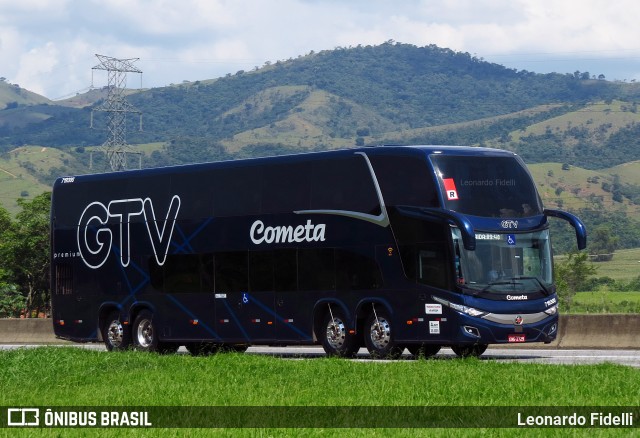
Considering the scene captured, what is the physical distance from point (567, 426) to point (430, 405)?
2392 millimetres

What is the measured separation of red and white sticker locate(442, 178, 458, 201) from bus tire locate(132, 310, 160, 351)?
878 centimetres

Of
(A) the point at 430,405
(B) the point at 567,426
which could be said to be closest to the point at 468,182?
(A) the point at 430,405

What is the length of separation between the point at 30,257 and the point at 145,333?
142 ft

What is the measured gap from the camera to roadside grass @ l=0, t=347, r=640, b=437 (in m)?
14.7

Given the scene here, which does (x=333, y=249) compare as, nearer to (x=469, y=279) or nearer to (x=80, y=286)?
(x=469, y=279)

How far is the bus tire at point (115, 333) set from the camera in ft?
101

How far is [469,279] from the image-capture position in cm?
2447

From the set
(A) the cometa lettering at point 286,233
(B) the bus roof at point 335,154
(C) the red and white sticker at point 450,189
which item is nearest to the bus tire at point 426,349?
(A) the cometa lettering at point 286,233

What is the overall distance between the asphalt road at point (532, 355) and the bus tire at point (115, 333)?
3.45 metres

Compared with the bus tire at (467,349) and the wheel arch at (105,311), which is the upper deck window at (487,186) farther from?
the wheel arch at (105,311)

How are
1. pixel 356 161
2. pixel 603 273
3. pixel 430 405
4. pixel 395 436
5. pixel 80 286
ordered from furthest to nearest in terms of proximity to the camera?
pixel 603 273, pixel 80 286, pixel 356 161, pixel 430 405, pixel 395 436

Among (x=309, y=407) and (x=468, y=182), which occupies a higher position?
(x=468, y=182)

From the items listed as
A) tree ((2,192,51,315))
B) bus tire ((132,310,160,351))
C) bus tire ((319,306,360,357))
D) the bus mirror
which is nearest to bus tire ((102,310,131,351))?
bus tire ((132,310,160,351))

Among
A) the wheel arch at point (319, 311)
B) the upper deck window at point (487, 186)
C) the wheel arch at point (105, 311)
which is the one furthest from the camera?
the wheel arch at point (105, 311)
